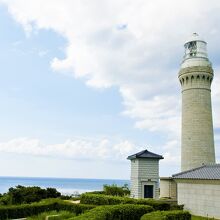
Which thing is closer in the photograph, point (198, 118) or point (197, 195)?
point (197, 195)

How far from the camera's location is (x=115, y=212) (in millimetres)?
19219

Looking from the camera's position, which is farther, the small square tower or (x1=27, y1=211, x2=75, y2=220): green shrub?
the small square tower

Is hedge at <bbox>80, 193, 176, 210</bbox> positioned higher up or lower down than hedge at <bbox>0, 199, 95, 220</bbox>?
higher up

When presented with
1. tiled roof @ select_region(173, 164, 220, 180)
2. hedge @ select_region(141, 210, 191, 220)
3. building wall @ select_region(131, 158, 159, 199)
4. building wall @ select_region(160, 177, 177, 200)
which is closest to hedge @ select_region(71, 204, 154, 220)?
hedge @ select_region(141, 210, 191, 220)

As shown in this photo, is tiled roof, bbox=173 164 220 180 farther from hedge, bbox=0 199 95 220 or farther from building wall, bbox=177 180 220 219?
hedge, bbox=0 199 95 220

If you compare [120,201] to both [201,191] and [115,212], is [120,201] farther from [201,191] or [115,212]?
[115,212]

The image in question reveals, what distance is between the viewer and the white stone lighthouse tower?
39.6 m

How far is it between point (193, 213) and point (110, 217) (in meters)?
12.0

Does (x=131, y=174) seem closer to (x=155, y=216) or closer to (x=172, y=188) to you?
(x=172, y=188)

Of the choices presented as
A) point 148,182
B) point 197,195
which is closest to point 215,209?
point 197,195

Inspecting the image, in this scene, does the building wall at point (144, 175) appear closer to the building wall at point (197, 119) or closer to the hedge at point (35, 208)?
the building wall at point (197, 119)

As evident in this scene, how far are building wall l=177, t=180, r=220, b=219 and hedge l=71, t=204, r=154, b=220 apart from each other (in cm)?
714

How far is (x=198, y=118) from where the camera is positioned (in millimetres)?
40000

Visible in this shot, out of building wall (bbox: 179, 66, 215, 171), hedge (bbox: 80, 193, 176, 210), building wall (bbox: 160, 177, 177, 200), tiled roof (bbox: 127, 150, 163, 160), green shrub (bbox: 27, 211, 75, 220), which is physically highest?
building wall (bbox: 179, 66, 215, 171)
